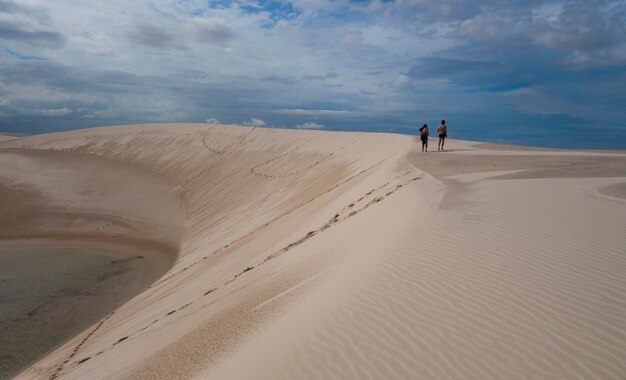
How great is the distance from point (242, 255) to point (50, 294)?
17.9 feet

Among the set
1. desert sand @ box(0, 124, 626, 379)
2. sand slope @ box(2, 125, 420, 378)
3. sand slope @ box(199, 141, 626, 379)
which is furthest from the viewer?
sand slope @ box(2, 125, 420, 378)

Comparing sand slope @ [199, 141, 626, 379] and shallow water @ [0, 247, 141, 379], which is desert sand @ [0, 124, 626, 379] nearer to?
sand slope @ [199, 141, 626, 379]

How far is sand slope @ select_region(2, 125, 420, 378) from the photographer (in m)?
5.26

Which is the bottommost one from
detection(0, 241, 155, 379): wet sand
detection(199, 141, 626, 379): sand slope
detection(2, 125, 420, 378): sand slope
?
detection(0, 241, 155, 379): wet sand

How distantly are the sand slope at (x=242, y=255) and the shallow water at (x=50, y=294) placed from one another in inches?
27.4

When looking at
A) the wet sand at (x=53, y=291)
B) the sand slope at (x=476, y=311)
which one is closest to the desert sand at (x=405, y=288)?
the sand slope at (x=476, y=311)

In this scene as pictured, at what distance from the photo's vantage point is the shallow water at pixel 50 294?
8773mm

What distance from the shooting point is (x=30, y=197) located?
24.7 meters

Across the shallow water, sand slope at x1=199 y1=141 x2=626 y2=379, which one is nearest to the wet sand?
the shallow water

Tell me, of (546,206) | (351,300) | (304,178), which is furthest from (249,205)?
(351,300)

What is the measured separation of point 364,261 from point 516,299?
1963 millimetres

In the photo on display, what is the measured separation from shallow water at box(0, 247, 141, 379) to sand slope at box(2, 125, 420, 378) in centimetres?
70

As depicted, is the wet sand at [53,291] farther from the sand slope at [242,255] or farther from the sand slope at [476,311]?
the sand slope at [476,311]

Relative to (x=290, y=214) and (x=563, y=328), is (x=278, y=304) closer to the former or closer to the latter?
(x=563, y=328)
